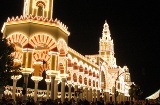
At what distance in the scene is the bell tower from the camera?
99.4 ft

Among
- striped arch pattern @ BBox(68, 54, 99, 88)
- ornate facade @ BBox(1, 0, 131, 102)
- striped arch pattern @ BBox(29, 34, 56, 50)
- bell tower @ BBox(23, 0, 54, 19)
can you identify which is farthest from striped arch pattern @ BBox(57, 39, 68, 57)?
striped arch pattern @ BBox(68, 54, 99, 88)

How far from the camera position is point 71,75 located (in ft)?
127

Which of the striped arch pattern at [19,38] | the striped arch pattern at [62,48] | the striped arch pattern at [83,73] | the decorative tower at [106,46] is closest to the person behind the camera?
the striped arch pattern at [19,38]

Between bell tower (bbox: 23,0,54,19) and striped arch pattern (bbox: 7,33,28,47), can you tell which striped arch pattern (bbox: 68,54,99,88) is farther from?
striped arch pattern (bbox: 7,33,28,47)

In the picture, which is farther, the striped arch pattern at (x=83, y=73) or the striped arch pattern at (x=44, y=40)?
the striped arch pattern at (x=83, y=73)

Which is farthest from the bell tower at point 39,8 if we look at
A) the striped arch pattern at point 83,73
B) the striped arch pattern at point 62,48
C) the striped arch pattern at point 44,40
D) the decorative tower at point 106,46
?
the decorative tower at point 106,46

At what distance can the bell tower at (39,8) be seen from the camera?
1193 inches

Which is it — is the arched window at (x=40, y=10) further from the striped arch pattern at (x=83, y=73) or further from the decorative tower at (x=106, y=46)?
the decorative tower at (x=106, y=46)

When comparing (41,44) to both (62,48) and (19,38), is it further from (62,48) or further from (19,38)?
(62,48)

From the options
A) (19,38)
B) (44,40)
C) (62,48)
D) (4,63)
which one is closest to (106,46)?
(62,48)

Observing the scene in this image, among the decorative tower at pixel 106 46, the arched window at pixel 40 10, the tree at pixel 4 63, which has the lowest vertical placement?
the tree at pixel 4 63

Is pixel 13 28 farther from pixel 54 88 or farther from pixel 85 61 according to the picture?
pixel 85 61

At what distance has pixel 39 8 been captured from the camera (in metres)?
30.9

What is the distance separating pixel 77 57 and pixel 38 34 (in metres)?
13.9
